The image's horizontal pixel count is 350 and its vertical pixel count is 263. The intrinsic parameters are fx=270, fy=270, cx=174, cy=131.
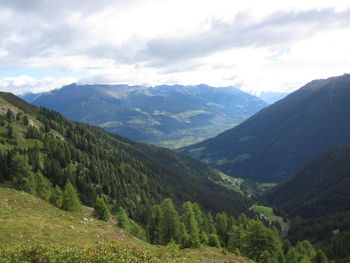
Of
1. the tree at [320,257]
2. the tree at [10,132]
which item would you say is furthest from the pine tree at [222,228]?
the tree at [10,132]

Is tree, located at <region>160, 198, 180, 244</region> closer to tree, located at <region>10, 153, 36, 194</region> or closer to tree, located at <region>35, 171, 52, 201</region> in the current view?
tree, located at <region>35, 171, 52, 201</region>

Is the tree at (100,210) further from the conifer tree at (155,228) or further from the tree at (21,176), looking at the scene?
the conifer tree at (155,228)

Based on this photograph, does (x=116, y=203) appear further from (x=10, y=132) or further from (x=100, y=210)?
(x=10, y=132)

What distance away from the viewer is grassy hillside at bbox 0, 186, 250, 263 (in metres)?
25.9

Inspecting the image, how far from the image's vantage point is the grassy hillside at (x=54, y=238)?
85.1 feet

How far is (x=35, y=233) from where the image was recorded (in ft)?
128

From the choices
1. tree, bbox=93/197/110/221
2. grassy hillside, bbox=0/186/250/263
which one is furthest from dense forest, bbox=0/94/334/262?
grassy hillside, bbox=0/186/250/263

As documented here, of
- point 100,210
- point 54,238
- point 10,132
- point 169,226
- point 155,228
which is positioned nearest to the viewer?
point 54,238

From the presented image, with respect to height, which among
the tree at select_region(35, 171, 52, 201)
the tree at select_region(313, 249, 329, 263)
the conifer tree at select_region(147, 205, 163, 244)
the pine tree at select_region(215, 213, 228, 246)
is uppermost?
the tree at select_region(35, 171, 52, 201)

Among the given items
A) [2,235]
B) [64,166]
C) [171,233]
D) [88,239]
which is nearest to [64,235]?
[88,239]

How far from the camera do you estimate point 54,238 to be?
38.8 meters

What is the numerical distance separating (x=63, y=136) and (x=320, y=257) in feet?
513

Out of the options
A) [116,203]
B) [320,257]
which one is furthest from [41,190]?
[320,257]

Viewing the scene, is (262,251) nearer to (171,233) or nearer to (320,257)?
(171,233)
